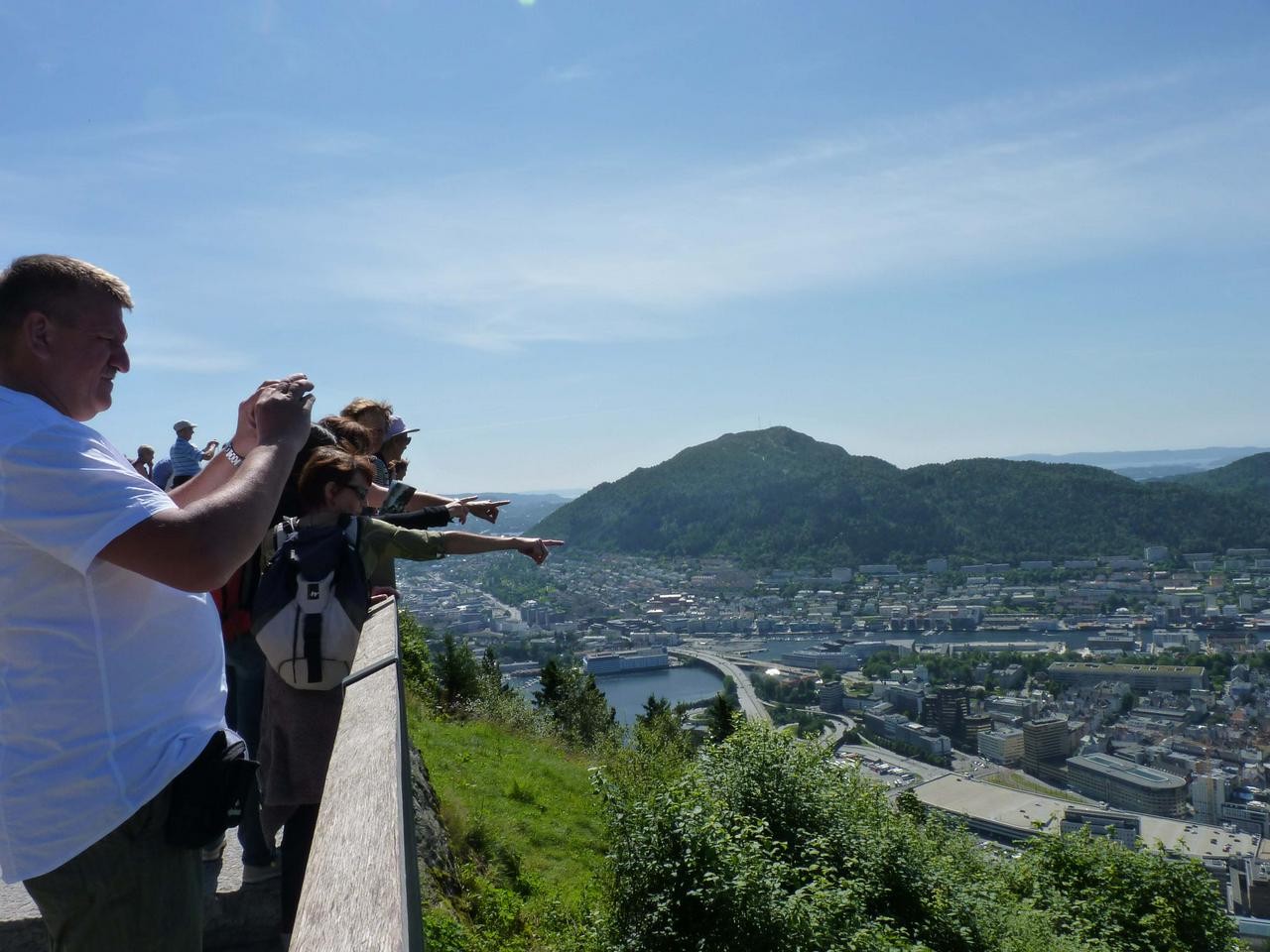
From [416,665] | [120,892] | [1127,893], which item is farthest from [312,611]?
[1127,893]

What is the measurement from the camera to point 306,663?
2.45m

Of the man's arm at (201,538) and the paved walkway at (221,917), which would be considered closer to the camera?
the man's arm at (201,538)

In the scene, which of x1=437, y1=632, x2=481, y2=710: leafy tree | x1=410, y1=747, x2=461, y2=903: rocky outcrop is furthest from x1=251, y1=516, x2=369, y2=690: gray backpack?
x1=437, y1=632, x2=481, y2=710: leafy tree

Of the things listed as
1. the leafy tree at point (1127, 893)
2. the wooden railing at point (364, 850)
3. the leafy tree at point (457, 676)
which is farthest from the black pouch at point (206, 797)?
the leafy tree at point (1127, 893)

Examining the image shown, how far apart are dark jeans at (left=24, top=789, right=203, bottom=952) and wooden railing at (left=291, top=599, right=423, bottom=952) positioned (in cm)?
28

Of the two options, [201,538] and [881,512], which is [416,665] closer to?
[201,538]

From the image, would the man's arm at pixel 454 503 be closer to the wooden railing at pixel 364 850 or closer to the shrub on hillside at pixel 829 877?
the wooden railing at pixel 364 850

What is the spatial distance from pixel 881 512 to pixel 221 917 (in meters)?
126

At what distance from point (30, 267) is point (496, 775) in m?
8.85

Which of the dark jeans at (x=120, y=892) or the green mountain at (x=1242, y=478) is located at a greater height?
the green mountain at (x=1242, y=478)

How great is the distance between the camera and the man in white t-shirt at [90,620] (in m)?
1.23

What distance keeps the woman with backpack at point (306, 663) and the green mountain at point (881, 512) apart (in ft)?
383

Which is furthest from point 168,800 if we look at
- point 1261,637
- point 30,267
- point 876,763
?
point 1261,637

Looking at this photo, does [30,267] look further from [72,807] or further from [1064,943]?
[1064,943]
